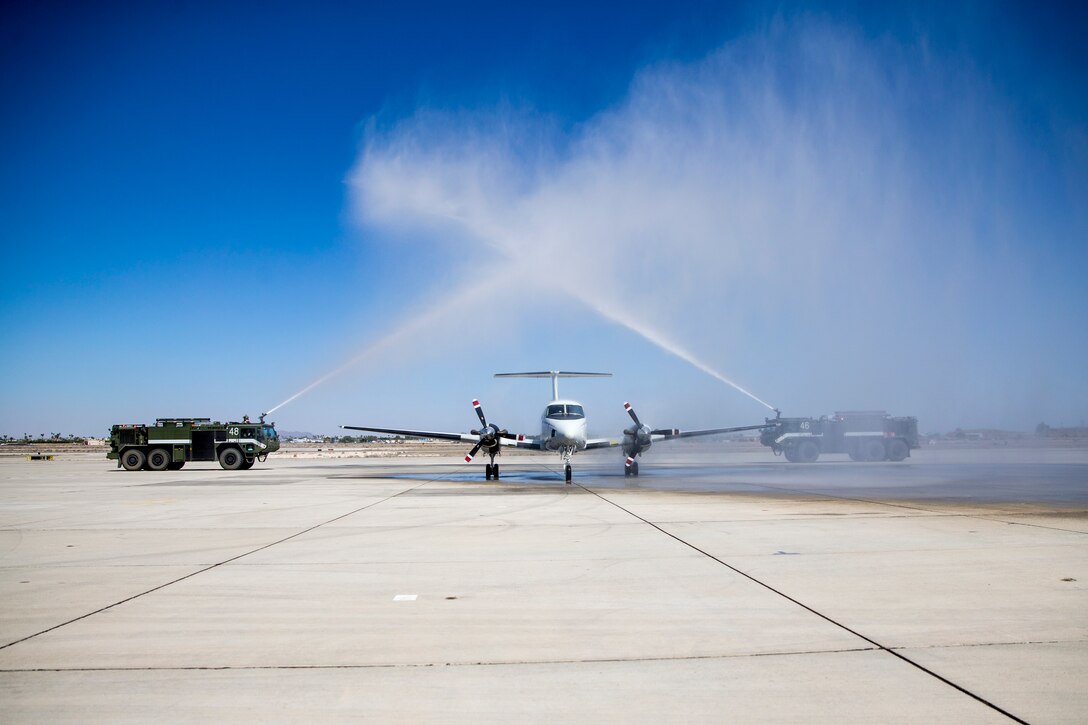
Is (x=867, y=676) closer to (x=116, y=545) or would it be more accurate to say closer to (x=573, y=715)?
(x=573, y=715)

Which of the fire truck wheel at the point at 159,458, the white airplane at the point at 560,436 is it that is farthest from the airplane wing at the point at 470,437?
the fire truck wheel at the point at 159,458

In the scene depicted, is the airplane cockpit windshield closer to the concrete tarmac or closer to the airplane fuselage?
the airplane fuselage

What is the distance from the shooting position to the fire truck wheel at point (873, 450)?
43531mm

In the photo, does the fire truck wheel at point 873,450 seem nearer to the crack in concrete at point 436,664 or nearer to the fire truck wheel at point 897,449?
the fire truck wheel at point 897,449

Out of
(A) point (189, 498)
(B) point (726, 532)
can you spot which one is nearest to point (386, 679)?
(B) point (726, 532)

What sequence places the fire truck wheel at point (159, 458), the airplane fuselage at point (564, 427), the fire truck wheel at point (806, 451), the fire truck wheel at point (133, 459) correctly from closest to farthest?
the airplane fuselage at point (564, 427) → the fire truck wheel at point (133, 459) → the fire truck wheel at point (159, 458) → the fire truck wheel at point (806, 451)

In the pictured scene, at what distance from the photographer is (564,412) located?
2942 cm

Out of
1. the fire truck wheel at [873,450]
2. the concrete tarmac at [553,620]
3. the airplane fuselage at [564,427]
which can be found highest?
the airplane fuselage at [564,427]

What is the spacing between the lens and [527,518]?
1487 centimetres

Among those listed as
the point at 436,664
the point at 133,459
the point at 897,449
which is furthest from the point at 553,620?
the point at 897,449

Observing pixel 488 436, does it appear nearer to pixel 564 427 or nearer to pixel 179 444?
pixel 564 427

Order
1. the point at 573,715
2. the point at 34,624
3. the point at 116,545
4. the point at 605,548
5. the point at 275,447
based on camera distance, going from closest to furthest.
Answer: the point at 573,715 < the point at 34,624 < the point at 605,548 < the point at 116,545 < the point at 275,447

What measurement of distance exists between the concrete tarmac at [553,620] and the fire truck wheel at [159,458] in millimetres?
25635

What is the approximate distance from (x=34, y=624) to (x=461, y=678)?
457 centimetres
